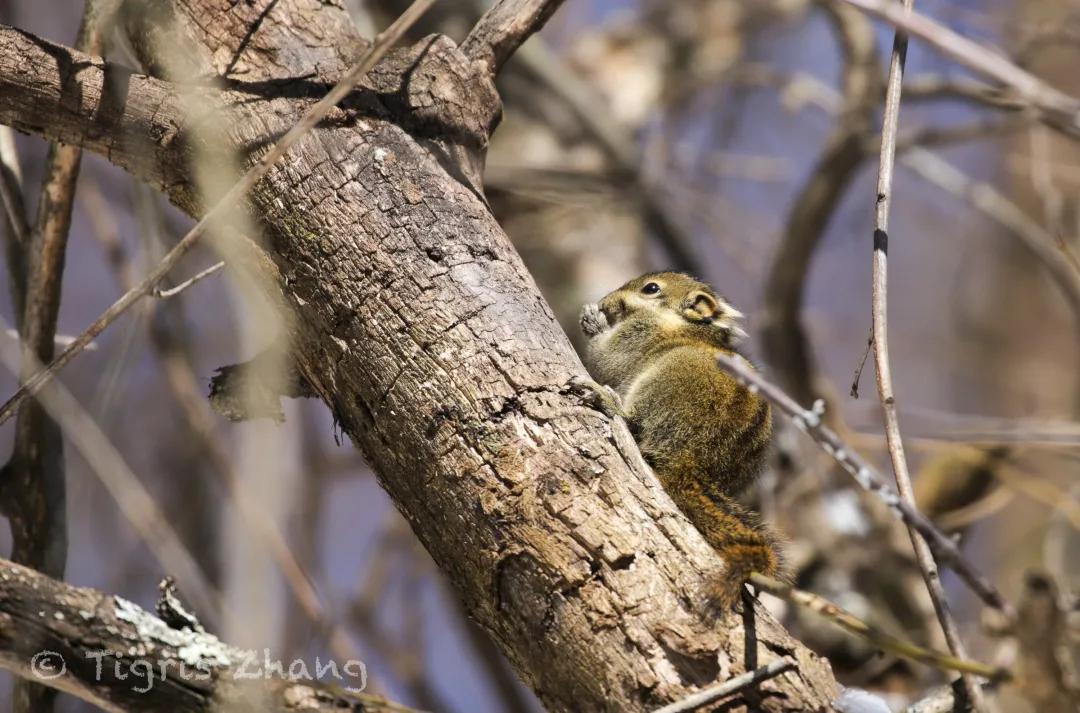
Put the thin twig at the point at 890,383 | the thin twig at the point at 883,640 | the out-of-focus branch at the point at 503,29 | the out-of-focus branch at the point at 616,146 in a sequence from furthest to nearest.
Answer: the out-of-focus branch at the point at 616,146, the out-of-focus branch at the point at 503,29, the thin twig at the point at 890,383, the thin twig at the point at 883,640

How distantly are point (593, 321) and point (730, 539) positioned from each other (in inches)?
48.5

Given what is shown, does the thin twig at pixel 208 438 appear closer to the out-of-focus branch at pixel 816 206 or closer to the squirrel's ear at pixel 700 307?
the squirrel's ear at pixel 700 307

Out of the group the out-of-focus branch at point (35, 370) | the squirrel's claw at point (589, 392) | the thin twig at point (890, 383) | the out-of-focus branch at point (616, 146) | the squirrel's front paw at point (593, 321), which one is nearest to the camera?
the thin twig at point (890, 383)

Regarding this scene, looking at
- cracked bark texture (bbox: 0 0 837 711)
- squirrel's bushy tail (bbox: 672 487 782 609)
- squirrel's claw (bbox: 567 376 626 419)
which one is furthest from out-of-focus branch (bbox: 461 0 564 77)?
squirrel's bushy tail (bbox: 672 487 782 609)

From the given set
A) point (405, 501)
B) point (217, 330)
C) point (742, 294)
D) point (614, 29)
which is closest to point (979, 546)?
point (742, 294)

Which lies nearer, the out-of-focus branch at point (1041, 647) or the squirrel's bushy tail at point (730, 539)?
the out-of-focus branch at point (1041, 647)

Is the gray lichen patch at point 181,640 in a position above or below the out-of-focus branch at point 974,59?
below

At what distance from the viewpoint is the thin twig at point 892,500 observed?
43.8 inches

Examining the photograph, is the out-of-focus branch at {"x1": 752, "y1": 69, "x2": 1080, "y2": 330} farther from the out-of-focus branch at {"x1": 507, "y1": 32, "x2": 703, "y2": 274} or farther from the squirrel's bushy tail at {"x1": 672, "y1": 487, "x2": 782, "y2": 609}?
the squirrel's bushy tail at {"x1": 672, "y1": 487, "x2": 782, "y2": 609}

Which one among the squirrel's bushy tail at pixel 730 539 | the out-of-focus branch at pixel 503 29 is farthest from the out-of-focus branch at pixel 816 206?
the squirrel's bushy tail at pixel 730 539

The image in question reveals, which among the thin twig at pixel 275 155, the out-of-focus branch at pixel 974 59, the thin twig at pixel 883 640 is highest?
the thin twig at pixel 275 155

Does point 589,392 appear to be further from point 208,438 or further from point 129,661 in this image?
point 208,438

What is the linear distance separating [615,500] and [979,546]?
5817mm

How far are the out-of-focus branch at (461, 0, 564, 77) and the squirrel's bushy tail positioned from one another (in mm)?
816
